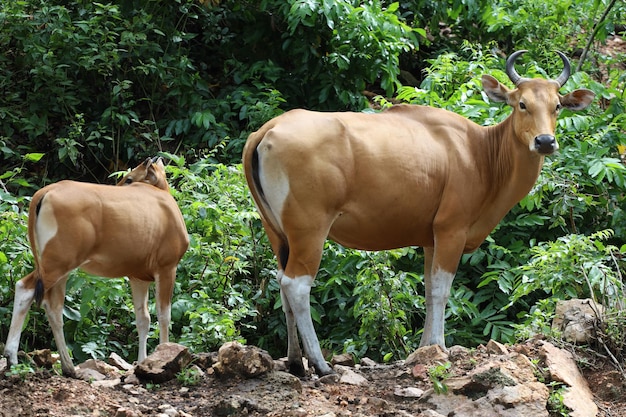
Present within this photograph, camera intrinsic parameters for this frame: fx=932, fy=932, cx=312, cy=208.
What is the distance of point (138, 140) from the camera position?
12.3 m

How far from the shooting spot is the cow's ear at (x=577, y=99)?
746 cm

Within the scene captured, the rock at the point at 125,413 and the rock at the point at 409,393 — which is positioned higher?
the rock at the point at 125,413

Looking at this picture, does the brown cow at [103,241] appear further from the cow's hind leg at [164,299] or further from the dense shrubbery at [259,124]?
the dense shrubbery at [259,124]

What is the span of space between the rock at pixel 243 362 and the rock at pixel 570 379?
6.57 feet

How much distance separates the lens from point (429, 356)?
6.90m

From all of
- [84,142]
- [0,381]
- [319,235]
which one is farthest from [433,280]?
[84,142]

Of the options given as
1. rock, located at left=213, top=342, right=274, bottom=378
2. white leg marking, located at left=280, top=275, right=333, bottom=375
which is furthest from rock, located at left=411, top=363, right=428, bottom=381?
rock, located at left=213, top=342, right=274, bottom=378

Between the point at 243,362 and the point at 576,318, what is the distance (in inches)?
110

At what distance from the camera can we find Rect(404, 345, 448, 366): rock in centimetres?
681

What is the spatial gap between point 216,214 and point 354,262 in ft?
4.82

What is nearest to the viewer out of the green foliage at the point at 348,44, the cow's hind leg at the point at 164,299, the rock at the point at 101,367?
the rock at the point at 101,367

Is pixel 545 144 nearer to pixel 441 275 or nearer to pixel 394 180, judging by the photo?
pixel 394 180

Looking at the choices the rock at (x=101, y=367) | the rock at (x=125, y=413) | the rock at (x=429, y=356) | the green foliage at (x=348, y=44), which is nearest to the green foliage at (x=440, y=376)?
the rock at (x=429, y=356)

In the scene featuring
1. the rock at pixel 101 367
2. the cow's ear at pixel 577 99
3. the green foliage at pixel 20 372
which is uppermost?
the cow's ear at pixel 577 99
